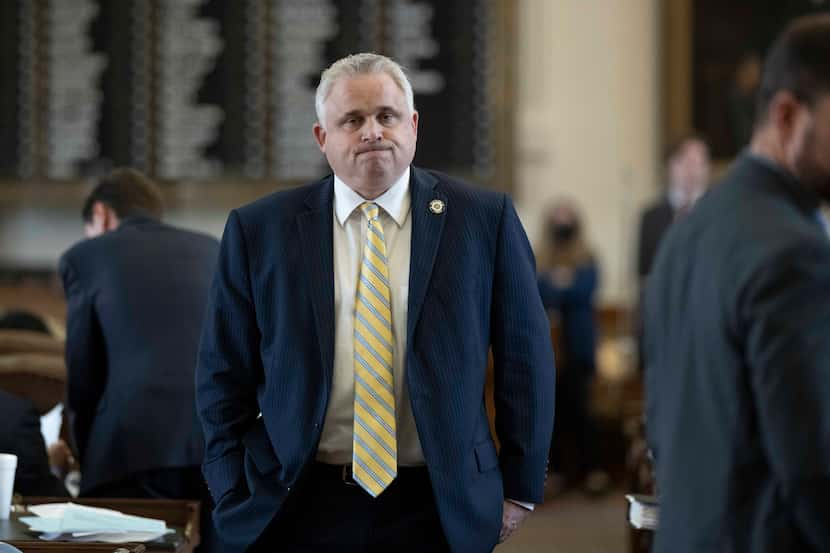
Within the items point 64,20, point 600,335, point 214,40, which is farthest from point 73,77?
point 600,335

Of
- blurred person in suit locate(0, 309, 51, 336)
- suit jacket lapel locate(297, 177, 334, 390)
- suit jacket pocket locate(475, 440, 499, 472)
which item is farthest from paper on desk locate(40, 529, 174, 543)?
blurred person in suit locate(0, 309, 51, 336)

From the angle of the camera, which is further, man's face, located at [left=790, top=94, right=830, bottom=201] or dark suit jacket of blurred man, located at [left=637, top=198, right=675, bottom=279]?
dark suit jacket of blurred man, located at [left=637, top=198, right=675, bottom=279]

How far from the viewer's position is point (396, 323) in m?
2.67

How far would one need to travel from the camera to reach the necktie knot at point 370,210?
2727 millimetres

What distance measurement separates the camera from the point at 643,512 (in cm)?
325

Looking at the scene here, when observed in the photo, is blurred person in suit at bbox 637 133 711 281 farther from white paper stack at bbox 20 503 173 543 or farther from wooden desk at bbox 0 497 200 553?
white paper stack at bbox 20 503 173 543

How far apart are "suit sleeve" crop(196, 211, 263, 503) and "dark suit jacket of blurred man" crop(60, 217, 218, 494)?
1105 millimetres

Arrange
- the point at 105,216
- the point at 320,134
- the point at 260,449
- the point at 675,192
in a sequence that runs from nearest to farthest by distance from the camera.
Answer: the point at 260,449 → the point at 320,134 → the point at 105,216 → the point at 675,192

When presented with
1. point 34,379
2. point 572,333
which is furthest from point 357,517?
point 572,333

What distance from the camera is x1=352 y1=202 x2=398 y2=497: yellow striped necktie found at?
256 centimetres

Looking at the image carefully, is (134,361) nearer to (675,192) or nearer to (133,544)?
(133,544)

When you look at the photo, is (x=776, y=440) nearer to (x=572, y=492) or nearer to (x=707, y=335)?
(x=707, y=335)

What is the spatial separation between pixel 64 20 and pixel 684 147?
3749mm

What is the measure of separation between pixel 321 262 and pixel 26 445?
50.7 inches
